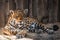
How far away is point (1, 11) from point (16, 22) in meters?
0.45

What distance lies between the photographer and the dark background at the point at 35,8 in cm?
330

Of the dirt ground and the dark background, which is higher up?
the dark background

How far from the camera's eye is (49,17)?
3.42 meters

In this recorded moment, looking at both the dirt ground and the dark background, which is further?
the dark background

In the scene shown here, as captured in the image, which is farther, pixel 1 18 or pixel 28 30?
pixel 1 18

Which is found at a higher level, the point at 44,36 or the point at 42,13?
the point at 42,13

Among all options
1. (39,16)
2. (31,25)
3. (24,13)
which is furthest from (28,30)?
(39,16)

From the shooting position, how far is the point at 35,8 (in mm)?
3377

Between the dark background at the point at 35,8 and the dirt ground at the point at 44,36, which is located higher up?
the dark background at the point at 35,8

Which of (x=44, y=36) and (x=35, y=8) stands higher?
(x=35, y=8)

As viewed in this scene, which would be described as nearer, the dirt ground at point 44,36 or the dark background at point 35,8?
the dirt ground at point 44,36

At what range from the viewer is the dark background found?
330 cm

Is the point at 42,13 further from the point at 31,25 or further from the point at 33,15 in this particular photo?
the point at 31,25

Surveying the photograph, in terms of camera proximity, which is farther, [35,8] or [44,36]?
[35,8]
